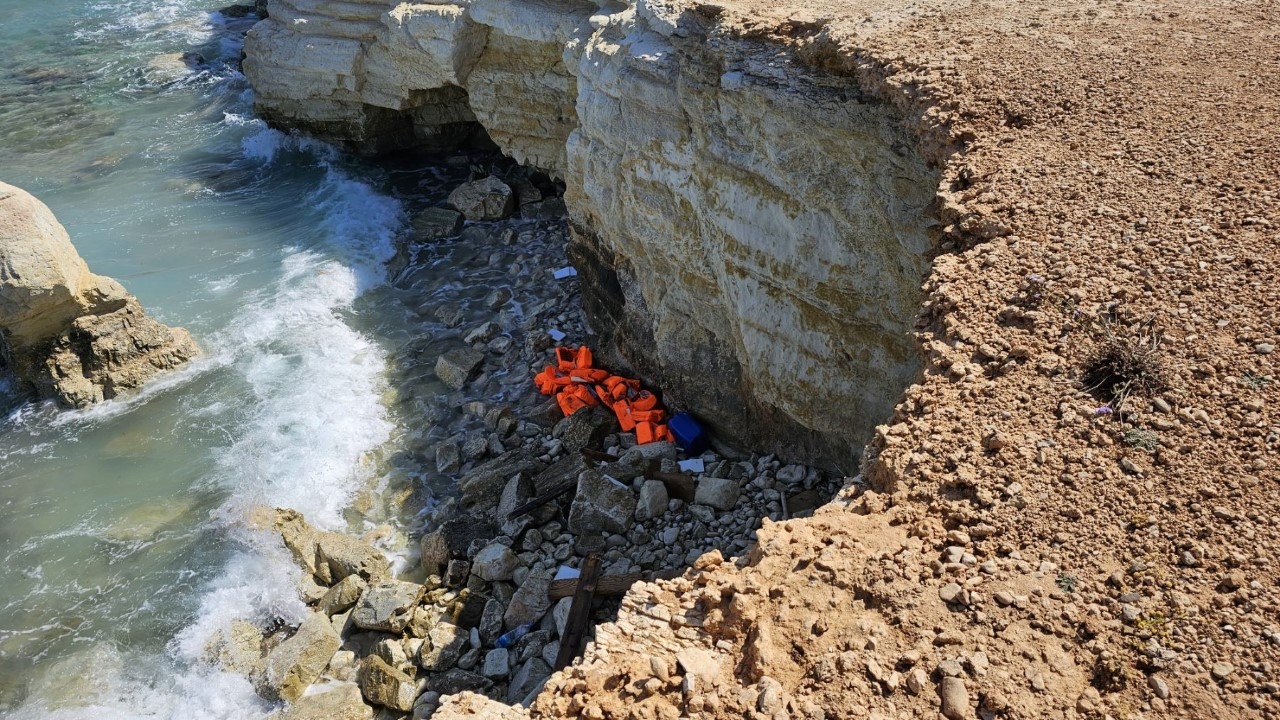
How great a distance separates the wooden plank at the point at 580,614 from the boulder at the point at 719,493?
4.56 feet

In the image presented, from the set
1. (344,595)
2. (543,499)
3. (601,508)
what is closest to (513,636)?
(601,508)

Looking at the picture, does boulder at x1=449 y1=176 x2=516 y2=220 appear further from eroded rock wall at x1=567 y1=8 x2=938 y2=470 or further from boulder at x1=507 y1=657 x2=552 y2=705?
boulder at x1=507 y1=657 x2=552 y2=705

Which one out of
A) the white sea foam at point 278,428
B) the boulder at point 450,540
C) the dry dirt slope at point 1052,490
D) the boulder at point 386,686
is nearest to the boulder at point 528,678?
the boulder at point 386,686

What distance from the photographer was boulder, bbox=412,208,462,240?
53.5 ft

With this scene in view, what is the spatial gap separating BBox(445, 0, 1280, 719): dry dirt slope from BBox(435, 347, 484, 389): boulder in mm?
7787

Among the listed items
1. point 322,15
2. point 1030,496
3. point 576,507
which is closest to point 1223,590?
point 1030,496

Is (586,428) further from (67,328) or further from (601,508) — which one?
(67,328)

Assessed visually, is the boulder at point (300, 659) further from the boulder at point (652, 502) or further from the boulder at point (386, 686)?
the boulder at point (652, 502)

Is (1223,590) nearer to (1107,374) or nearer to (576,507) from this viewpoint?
(1107,374)

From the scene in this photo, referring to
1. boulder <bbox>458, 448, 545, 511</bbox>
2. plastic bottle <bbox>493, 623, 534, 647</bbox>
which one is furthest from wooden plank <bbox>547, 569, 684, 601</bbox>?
boulder <bbox>458, 448, 545, 511</bbox>

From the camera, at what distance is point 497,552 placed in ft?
32.6

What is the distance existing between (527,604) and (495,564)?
26.8 inches

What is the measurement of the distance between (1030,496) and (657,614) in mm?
2076

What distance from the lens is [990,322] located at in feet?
18.8
